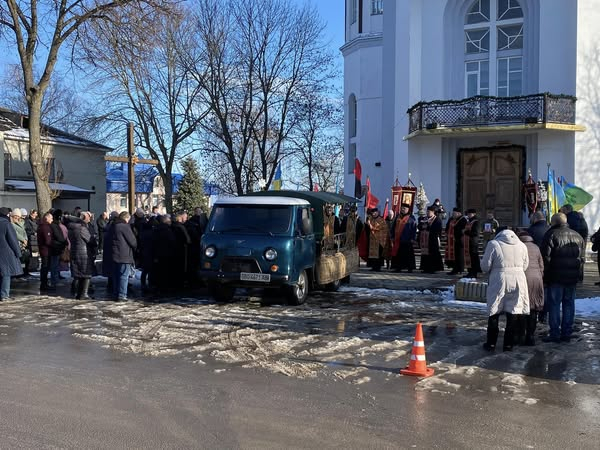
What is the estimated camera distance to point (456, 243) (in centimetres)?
1766

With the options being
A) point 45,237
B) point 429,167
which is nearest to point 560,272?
point 45,237

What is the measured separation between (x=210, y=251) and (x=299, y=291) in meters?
1.91

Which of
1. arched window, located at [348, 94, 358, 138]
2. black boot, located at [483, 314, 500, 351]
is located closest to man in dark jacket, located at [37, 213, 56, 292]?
black boot, located at [483, 314, 500, 351]

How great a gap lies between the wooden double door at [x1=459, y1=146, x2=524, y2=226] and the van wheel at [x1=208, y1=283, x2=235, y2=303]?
613 inches

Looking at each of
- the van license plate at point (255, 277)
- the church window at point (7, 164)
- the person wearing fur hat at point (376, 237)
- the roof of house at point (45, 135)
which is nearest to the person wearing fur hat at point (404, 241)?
the person wearing fur hat at point (376, 237)

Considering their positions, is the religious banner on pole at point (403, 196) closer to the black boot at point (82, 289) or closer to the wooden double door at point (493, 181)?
the wooden double door at point (493, 181)

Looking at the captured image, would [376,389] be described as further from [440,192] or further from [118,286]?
[440,192]

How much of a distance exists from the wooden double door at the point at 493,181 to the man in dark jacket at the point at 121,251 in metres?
16.6

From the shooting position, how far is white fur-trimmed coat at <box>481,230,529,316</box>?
8555 mm

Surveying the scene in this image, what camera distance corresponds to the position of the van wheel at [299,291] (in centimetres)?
1248

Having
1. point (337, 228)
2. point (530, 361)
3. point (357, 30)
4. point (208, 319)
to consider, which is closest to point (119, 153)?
point (357, 30)

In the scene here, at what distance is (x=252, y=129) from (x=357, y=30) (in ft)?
Answer: 25.0

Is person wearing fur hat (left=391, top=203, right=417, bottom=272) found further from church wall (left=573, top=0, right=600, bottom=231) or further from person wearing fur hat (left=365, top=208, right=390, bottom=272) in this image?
church wall (left=573, top=0, right=600, bottom=231)

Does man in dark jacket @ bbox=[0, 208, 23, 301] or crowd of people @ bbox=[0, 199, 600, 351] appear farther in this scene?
man in dark jacket @ bbox=[0, 208, 23, 301]
